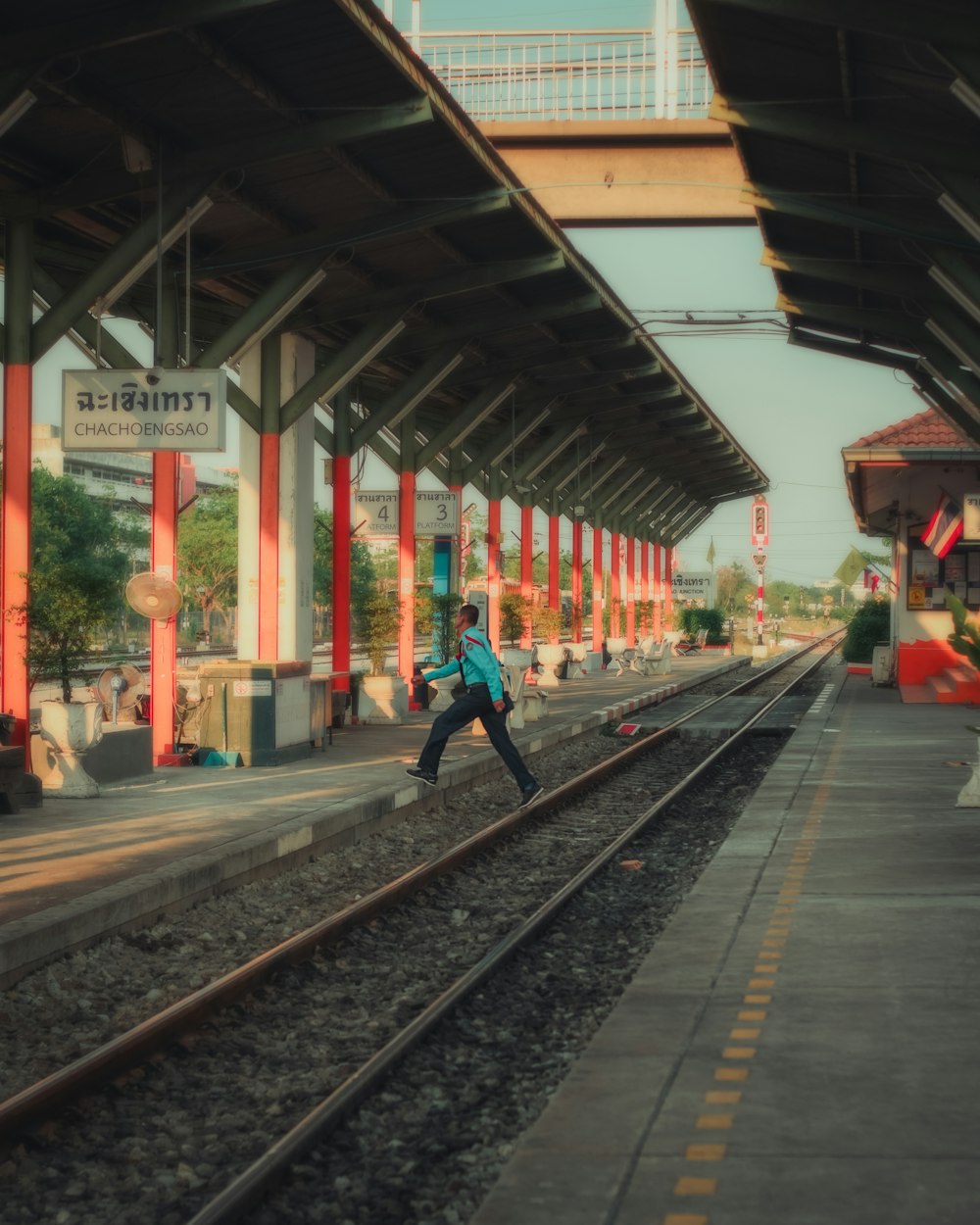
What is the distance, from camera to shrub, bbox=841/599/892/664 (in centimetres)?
5259

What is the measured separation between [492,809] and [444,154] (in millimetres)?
7162

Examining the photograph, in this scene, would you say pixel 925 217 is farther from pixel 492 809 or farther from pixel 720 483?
pixel 720 483

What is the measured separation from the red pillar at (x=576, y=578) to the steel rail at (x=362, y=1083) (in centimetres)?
3623

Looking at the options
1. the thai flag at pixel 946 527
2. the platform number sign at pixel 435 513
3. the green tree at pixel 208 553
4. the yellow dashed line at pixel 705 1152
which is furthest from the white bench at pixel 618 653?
the yellow dashed line at pixel 705 1152

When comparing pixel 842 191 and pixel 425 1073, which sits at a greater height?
pixel 842 191

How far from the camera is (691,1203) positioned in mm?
4699

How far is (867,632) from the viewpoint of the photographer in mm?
52750

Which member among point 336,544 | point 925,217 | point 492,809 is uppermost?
point 925,217

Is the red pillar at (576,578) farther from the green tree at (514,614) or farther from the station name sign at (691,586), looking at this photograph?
the station name sign at (691,586)

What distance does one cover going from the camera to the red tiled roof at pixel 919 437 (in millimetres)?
31005

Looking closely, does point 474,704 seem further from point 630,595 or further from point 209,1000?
point 630,595

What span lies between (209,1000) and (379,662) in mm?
18912

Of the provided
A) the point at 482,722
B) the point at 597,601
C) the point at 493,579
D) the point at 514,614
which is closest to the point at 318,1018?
the point at 482,722

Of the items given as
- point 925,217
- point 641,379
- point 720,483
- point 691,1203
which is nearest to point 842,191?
point 925,217
